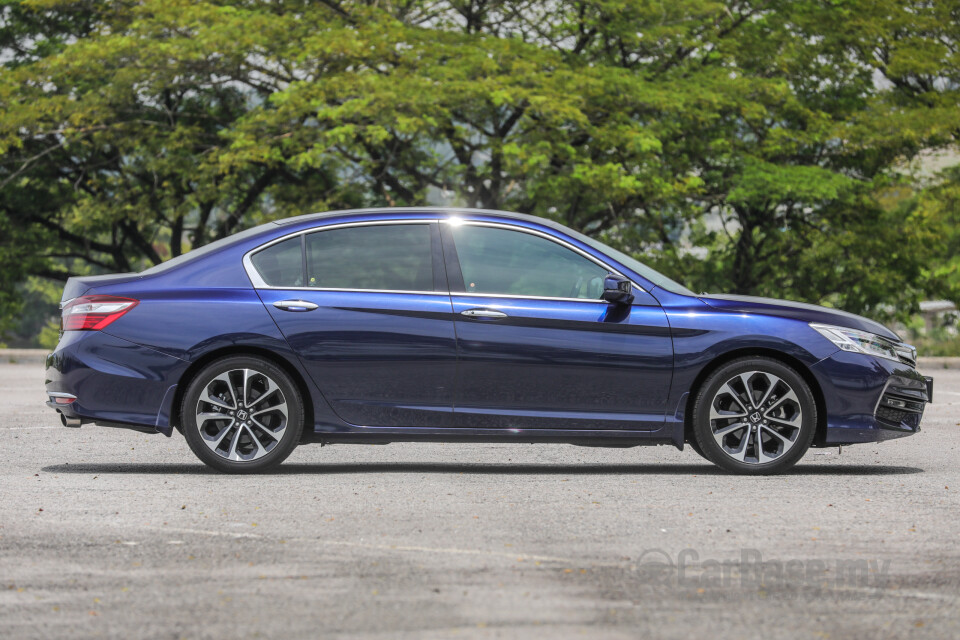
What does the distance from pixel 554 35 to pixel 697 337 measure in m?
22.4

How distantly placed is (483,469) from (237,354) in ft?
5.86

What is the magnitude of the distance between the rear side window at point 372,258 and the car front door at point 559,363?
0.33 meters

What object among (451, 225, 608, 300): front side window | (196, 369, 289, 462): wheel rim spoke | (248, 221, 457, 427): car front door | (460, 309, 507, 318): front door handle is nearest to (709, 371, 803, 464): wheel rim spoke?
(451, 225, 608, 300): front side window

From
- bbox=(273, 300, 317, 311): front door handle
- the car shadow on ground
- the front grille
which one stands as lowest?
the car shadow on ground

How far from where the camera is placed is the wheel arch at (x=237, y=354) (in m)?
8.41

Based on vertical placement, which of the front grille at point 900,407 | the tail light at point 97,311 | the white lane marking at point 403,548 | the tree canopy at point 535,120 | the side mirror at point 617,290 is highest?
the tree canopy at point 535,120

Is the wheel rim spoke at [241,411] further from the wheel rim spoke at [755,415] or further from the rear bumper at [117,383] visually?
the wheel rim spoke at [755,415]

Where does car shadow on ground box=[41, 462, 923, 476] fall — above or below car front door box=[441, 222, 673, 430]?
below

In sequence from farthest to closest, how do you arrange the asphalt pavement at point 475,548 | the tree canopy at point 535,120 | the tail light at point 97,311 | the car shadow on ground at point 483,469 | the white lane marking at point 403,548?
the tree canopy at point 535,120 → the car shadow on ground at point 483,469 → the tail light at point 97,311 → the white lane marking at point 403,548 → the asphalt pavement at point 475,548

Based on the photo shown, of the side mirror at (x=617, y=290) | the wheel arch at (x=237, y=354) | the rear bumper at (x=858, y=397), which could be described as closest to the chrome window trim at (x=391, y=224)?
the side mirror at (x=617, y=290)

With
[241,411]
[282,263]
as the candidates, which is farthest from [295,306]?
[241,411]

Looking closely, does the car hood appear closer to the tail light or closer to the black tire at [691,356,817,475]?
the black tire at [691,356,817,475]

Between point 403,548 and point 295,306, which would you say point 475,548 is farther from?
point 295,306

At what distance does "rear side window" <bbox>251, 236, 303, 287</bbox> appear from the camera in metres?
8.57
